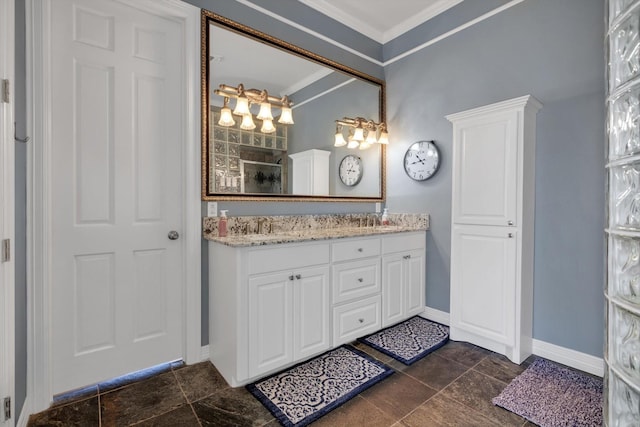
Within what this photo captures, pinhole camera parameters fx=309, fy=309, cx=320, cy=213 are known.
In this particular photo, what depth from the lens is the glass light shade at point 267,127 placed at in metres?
2.46

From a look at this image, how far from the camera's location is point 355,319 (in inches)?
93.6

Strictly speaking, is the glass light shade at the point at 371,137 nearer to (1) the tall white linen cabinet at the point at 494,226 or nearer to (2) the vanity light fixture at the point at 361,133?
(2) the vanity light fixture at the point at 361,133

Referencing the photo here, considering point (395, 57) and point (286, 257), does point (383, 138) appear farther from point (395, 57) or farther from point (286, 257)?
point (286, 257)

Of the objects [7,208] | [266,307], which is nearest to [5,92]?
[7,208]

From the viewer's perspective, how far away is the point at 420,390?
6.12 ft

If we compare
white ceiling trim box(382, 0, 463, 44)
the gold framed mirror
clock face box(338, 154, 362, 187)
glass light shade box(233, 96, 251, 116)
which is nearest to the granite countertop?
the gold framed mirror

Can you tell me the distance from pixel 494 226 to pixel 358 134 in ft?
4.94

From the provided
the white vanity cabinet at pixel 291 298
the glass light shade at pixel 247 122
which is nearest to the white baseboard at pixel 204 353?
the white vanity cabinet at pixel 291 298

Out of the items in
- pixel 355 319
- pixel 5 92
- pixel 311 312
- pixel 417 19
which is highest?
pixel 417 19

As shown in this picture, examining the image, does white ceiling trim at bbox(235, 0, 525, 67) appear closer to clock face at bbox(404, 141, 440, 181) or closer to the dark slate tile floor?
clock face at bbox(404, 141, 440, 181)

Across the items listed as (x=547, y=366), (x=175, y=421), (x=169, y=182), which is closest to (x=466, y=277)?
(x=547, y=366)

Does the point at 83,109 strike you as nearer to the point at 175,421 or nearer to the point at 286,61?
the point at 286,61

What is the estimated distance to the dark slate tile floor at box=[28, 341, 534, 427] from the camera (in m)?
1.60

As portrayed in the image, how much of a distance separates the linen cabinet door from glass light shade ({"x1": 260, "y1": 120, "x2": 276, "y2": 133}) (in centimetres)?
118
